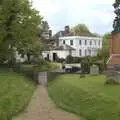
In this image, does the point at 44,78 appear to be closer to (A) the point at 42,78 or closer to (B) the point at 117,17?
(A) the point at 42,78

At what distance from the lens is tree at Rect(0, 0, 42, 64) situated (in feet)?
191

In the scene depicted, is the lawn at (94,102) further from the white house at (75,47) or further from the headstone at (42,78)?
the white house at (75,47)

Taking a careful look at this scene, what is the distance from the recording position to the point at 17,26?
5856 cm

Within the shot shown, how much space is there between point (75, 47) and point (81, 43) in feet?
9.10

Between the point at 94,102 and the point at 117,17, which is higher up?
the point at 117,17

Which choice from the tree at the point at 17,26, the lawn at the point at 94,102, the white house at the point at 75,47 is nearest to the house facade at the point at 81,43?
the white house at the point at 75,47

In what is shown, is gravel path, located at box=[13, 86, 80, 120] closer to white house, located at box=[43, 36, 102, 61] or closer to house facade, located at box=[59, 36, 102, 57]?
white house, located at box=[43, 36, 102, 61]

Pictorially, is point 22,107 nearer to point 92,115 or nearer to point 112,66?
point 92,115

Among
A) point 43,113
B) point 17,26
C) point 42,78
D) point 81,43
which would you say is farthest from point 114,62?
point 81,43

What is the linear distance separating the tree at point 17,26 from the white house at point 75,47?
42354mm

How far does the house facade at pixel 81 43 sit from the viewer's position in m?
117

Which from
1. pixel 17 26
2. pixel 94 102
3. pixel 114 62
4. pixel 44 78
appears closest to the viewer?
pixel 94 102

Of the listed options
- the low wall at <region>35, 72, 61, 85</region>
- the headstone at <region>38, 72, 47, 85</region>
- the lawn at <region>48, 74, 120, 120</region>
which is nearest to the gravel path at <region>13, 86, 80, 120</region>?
the lawn at <region>48, 74, 120, 120</region>

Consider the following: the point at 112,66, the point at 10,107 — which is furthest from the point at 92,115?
the point at 112,66
